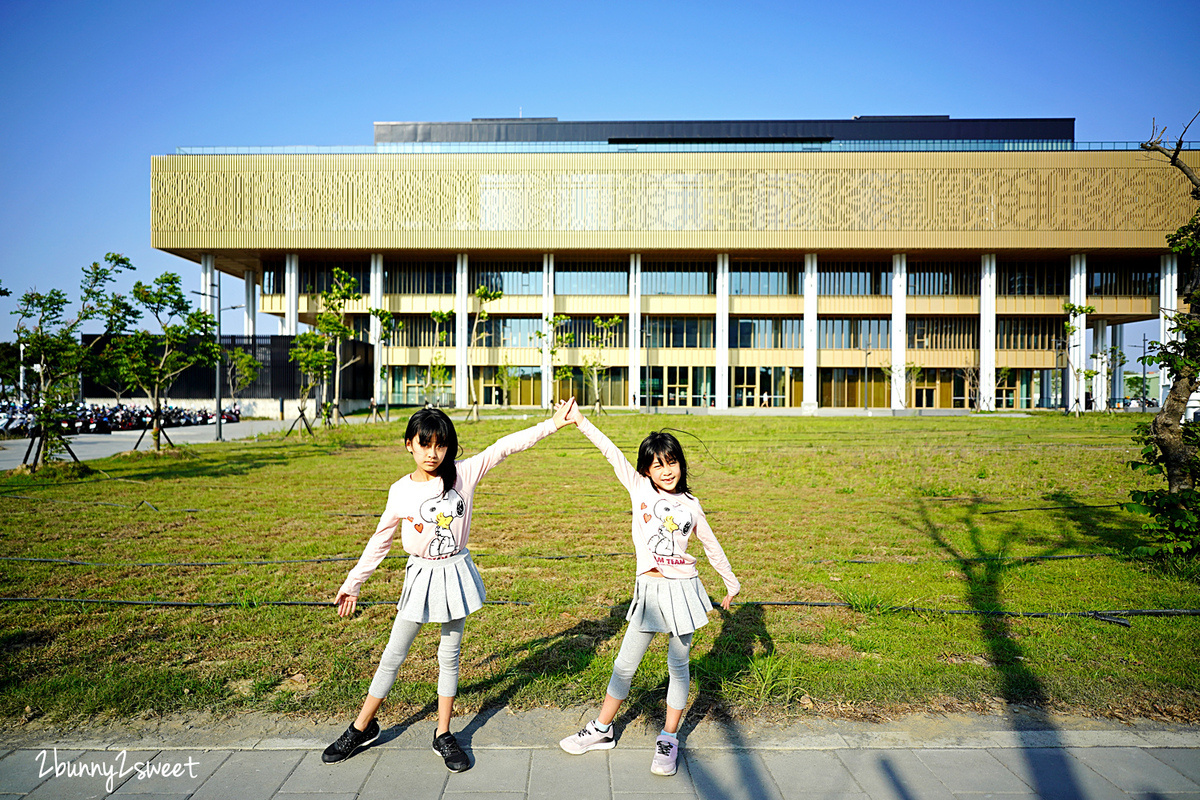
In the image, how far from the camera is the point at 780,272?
5378 cm

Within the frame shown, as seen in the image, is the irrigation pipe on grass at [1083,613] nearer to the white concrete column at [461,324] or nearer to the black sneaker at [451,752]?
the black sneaker at [451,752]

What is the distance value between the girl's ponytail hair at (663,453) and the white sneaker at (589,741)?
128 cm

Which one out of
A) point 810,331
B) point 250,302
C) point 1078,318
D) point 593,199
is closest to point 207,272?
point 250,302

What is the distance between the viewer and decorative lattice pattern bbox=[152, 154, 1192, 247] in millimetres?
48344

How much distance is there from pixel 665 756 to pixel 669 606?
0.70m

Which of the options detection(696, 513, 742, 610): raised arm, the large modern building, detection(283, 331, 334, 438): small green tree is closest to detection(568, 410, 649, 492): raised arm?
detection(696, 513, 742, 610): raised arm

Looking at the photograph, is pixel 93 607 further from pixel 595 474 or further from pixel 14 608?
pixel 595 474

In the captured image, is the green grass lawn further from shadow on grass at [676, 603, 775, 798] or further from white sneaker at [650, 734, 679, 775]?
white sneaker at [650, 734, 679, 775]

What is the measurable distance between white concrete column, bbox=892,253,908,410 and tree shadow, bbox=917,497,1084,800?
1829 inches

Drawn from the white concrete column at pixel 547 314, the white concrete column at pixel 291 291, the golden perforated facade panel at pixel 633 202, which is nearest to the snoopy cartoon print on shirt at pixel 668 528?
the golden perforated facade panel at pixel 633 202

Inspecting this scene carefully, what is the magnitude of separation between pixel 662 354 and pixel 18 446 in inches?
1573

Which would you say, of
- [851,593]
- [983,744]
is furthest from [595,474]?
[983,744]

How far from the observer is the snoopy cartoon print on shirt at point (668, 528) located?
340cm

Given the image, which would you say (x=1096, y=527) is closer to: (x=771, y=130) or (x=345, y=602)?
(x=345, y=602)
